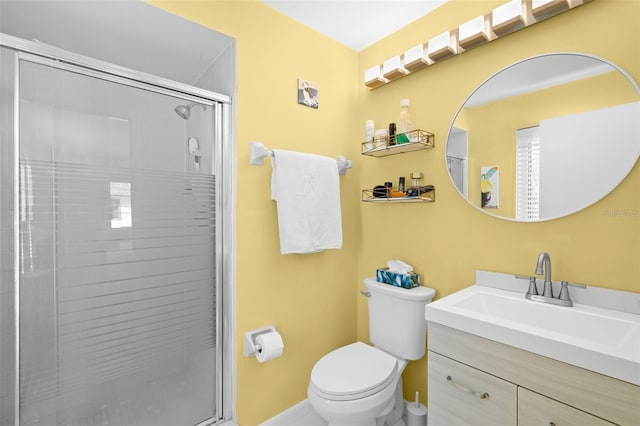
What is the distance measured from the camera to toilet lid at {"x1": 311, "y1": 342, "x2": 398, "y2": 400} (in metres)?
1.32

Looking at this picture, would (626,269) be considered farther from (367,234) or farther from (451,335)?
(367,234)

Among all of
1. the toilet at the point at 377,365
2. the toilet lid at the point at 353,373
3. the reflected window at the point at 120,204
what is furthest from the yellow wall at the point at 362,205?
the reflected window at the point at 120,204

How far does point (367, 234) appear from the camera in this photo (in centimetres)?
212

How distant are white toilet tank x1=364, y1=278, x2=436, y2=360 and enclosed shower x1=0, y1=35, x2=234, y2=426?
0.85 metres

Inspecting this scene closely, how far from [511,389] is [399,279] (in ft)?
2.44

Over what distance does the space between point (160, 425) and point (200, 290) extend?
0.64 metres

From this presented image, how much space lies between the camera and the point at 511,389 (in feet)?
3.35

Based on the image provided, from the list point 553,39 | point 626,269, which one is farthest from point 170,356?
point 553,39

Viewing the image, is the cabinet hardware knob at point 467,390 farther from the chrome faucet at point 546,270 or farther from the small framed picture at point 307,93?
the small framed picture at point 307,93

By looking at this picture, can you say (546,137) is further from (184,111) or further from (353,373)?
(184,111)

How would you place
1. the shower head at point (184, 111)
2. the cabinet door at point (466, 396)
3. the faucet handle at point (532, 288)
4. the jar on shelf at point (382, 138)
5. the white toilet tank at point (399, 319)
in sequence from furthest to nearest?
1. the jar on shelf at point (382, 138)
2. the white toilet tank at point (399, 319)
3. the shower head at point (184, 111)
4. the faucet handle at point (532, 288)
5. the cabinet door at point (466, 396)

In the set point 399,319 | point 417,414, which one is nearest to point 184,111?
point 399,319

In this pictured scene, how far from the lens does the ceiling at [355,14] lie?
5.57 feet

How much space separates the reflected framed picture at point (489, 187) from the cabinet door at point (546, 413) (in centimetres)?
82
